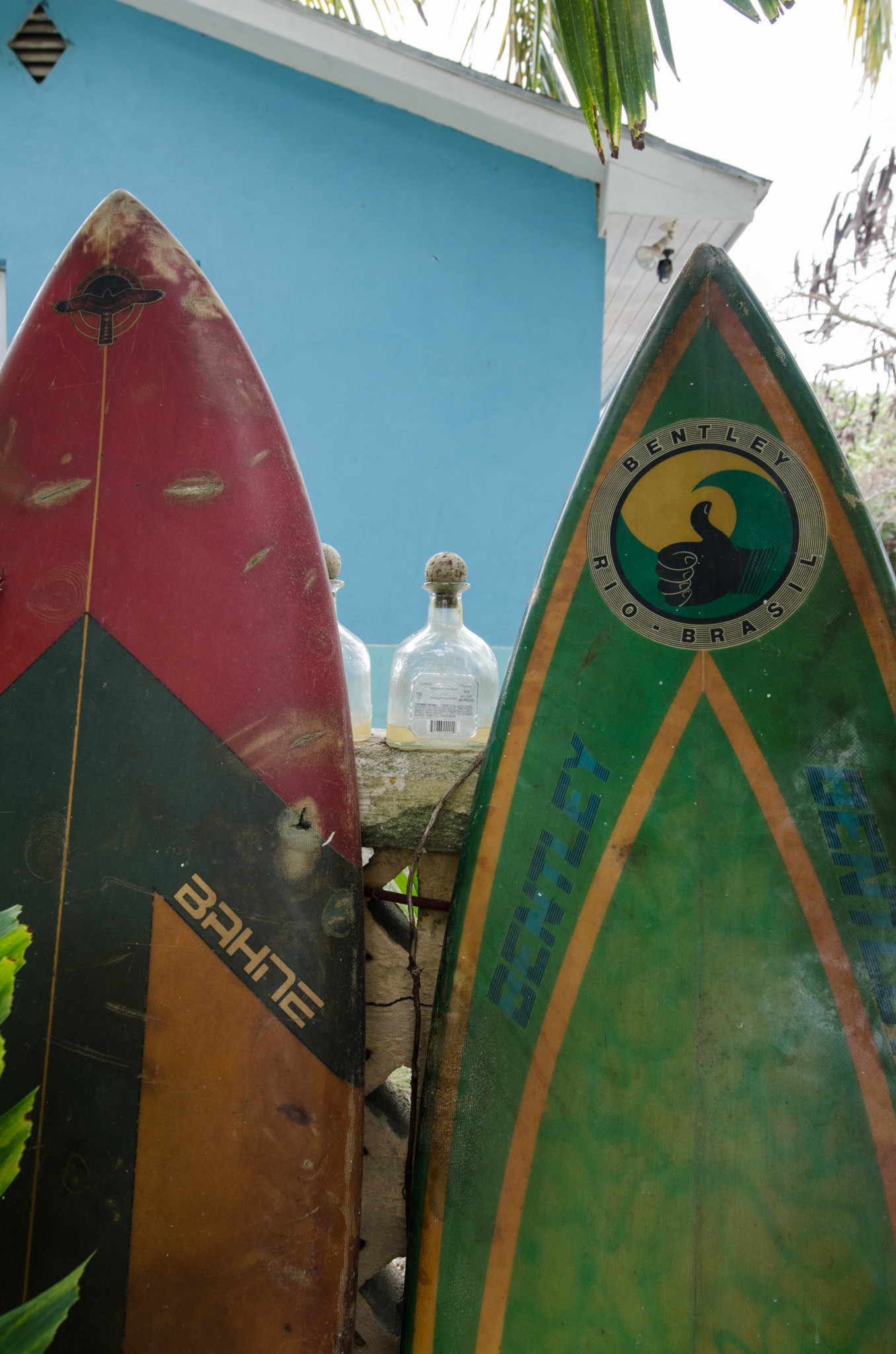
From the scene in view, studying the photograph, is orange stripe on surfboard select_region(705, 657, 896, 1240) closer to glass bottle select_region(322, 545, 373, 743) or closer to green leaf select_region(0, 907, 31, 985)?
glass bottle select_region(322, 545, 373, 743)

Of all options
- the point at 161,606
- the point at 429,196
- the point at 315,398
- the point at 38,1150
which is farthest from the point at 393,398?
the point at 38,1150

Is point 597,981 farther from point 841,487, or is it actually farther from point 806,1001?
point 841,487

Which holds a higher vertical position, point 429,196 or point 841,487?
point 429,196

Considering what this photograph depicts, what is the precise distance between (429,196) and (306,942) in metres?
3.28

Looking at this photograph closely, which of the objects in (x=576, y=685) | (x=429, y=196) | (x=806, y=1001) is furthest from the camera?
(x=429, y=196)

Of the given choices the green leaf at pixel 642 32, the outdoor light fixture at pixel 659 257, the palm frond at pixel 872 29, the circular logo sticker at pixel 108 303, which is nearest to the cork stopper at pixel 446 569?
the circular logo sticker at pixel 108 303

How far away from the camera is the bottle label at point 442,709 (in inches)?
50.5

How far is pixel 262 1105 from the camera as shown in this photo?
40.9 inches

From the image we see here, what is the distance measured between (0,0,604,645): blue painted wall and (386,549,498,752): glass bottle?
2.01 metres

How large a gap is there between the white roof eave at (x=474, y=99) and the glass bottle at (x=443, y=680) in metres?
2.35

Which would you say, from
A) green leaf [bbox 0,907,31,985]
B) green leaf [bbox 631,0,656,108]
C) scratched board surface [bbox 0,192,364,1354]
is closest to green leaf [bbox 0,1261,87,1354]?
green leaf [bbox 0,907,31,985]

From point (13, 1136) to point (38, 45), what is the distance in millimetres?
4088

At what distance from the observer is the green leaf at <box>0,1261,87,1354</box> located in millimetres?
525

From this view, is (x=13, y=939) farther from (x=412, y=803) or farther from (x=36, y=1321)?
(x=412, y=803)
